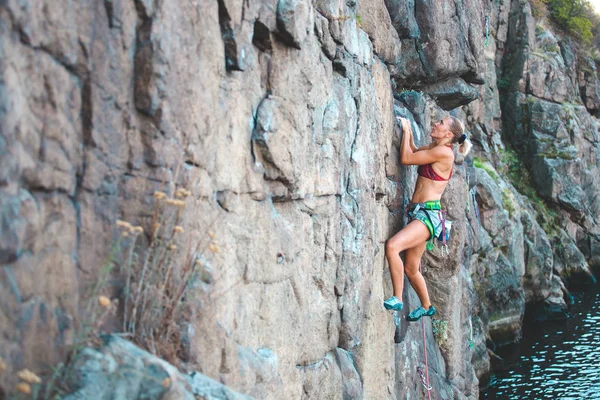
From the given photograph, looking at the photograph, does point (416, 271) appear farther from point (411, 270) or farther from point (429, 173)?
point (429, 173)

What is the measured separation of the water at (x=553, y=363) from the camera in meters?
15.2

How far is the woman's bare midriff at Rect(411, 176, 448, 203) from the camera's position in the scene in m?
9.18

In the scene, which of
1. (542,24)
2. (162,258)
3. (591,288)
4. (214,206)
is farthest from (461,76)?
(542,24)

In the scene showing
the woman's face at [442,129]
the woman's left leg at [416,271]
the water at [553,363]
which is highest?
the woman's face at [442,129]

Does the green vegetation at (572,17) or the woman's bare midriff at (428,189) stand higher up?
the green vegetation at (572,17)

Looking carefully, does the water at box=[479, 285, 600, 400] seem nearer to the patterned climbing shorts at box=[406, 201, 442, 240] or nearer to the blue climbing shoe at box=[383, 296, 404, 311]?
the patterned climbing shorts at box=[406, 201, 442, 240]

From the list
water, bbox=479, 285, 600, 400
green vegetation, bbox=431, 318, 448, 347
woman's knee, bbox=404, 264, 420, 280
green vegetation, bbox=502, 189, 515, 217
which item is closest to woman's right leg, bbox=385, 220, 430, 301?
woman's knee, bbox=404, 264, 420, 280

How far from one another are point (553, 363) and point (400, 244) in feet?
33.3

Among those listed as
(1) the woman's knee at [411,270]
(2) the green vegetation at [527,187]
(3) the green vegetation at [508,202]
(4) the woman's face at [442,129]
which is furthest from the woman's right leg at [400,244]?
(2) the green vegetation at [527,187]

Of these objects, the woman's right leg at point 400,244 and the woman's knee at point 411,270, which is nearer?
the woman's right leg at point 400,244

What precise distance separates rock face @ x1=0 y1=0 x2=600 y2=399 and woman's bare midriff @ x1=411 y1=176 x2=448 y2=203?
0.35m

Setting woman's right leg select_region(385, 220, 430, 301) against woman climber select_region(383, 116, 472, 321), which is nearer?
woman's right leg select_region(385, 220, 430, 301)

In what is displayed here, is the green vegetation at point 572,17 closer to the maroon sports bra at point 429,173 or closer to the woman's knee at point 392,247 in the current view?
the maroon sports bra at point 429,173

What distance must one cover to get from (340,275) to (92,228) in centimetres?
365
